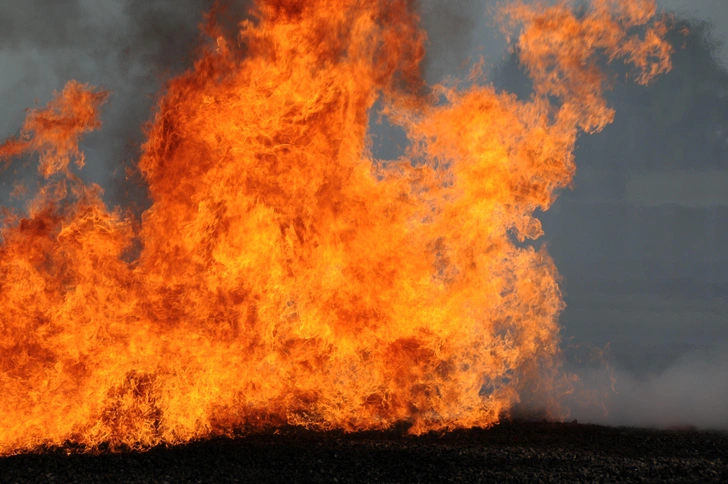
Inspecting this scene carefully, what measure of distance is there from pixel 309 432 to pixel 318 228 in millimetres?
4354

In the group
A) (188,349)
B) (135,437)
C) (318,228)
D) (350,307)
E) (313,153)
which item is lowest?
(135,437)

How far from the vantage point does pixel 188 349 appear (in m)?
13.0

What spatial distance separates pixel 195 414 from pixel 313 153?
5.64 metres

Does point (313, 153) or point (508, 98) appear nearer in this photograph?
point (313, 153)

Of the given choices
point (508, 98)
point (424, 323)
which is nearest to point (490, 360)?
point (424, 323)

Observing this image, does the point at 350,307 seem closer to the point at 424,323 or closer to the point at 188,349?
the point at 424,323

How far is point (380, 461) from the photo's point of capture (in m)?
12.1

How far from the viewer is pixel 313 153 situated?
13336 millimetres

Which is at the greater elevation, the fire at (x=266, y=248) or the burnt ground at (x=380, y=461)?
the fire at (x=266, y=248)

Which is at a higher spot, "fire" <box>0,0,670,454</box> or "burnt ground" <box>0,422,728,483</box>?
"fire" <box>0,0,670,454</box>

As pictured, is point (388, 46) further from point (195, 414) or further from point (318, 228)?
point (195, 414)

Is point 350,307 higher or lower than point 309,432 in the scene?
higher

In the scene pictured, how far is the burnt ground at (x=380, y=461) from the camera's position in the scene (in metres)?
11.6

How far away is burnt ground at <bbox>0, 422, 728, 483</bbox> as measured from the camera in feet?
37.9
